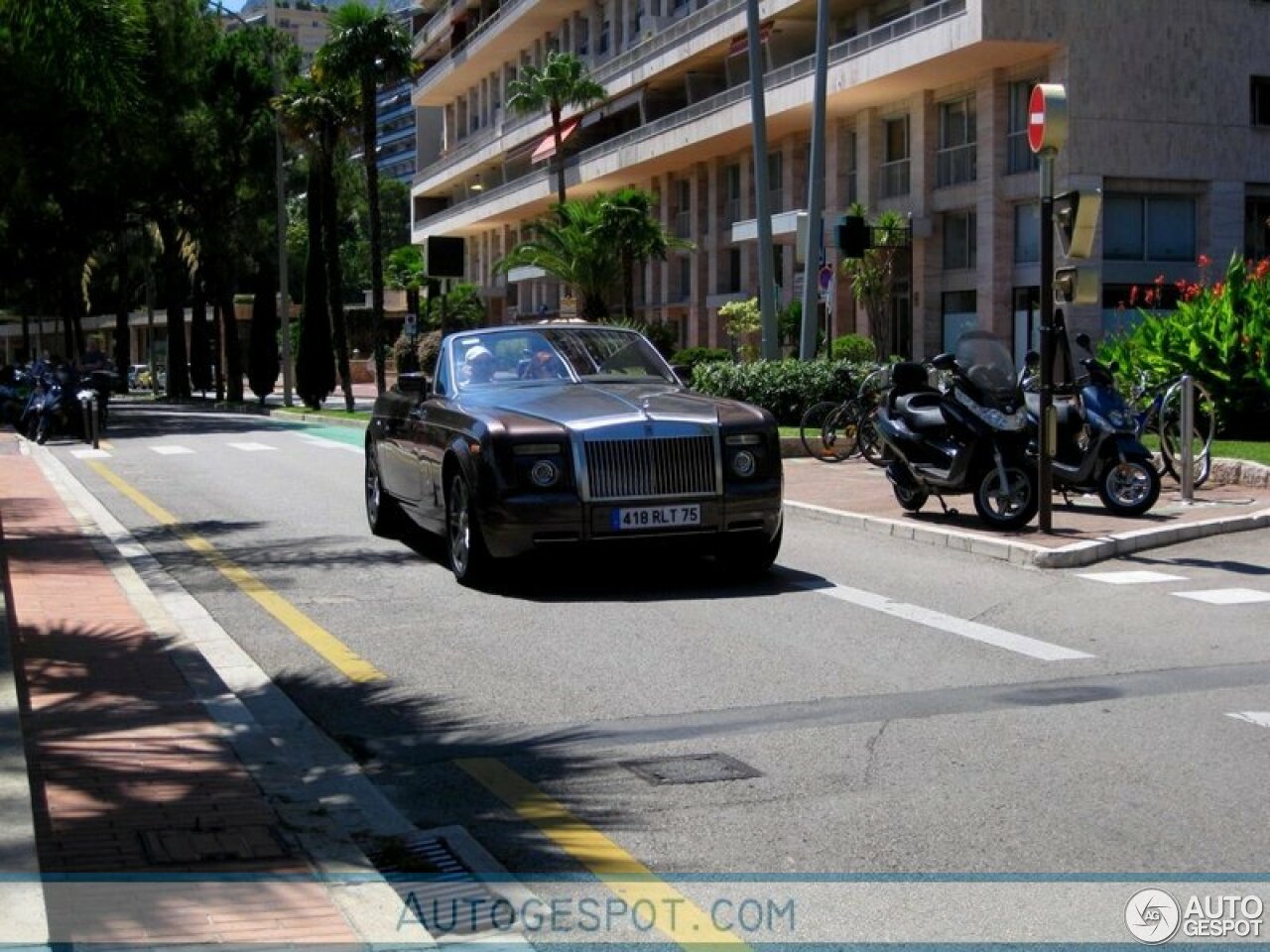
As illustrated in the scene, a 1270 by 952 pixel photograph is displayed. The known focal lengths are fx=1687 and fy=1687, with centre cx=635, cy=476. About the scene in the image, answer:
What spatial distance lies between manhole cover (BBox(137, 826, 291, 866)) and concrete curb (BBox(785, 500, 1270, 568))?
25.3ft

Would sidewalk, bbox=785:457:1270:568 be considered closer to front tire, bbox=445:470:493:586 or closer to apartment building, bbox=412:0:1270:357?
front tire, bbox=445:470:493:586

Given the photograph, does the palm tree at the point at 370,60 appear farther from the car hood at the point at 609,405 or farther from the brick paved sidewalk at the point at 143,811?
the brick paved sidewalk at the point at 143,811

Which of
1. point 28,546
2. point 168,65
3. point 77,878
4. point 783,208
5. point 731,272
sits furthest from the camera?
point 731,272

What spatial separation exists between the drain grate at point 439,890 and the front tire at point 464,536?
5.14m

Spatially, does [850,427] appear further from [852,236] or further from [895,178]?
[895,178]

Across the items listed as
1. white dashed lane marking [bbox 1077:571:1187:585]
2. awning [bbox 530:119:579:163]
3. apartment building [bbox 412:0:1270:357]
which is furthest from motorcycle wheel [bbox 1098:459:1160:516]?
awning [bbox 530:119:579:163]

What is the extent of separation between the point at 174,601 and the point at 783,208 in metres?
36.8

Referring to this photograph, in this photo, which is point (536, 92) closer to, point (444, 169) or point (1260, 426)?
point (444, 169)

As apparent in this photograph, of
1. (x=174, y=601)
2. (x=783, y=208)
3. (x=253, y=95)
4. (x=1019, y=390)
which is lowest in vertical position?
(x=174, y=601)

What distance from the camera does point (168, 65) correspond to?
112ft

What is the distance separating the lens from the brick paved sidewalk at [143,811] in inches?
176

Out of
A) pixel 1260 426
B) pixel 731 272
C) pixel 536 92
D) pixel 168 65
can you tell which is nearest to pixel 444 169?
pixel 536 92

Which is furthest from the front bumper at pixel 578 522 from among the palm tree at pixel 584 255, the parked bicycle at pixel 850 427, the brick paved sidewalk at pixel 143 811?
the palm tree at pixel 584 255

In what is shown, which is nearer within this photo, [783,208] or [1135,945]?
[1135,945]
